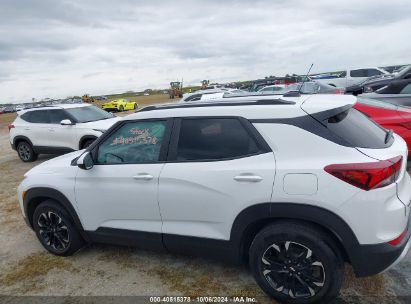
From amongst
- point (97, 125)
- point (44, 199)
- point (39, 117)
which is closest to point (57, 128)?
point (39, 117)

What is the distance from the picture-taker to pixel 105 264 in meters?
3.88

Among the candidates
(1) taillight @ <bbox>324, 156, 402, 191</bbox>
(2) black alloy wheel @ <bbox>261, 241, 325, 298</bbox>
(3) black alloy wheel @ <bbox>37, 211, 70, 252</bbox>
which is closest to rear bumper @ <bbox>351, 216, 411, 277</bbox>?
(2) black alloy wheel @ <bbox>261, 241, 325, 298</bbox>

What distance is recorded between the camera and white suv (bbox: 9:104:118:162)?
9.12 metres

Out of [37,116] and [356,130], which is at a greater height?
[356,130]

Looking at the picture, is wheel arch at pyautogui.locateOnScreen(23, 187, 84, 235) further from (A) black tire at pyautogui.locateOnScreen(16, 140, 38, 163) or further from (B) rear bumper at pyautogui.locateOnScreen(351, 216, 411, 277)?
(A) black tire at pyautogui.locateOnScreen(16, 140, 38, 163)

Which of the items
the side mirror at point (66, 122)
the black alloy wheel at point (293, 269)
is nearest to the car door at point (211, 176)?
the black alloy wheel at point (293, 269)

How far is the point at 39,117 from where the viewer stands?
10.3 m

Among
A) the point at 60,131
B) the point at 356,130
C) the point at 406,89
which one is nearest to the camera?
the point at 356,130

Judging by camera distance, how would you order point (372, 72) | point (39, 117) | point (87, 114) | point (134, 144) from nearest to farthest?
point (134, 144) → point (87, 114) → point (39, 117) → point (372, 72)

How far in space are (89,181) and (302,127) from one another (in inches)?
88.4

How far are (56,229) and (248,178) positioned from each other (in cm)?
257

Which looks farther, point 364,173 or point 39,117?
point 39,117

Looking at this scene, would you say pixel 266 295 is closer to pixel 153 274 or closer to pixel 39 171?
pixel 153 274

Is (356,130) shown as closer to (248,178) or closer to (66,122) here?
(248,178)
